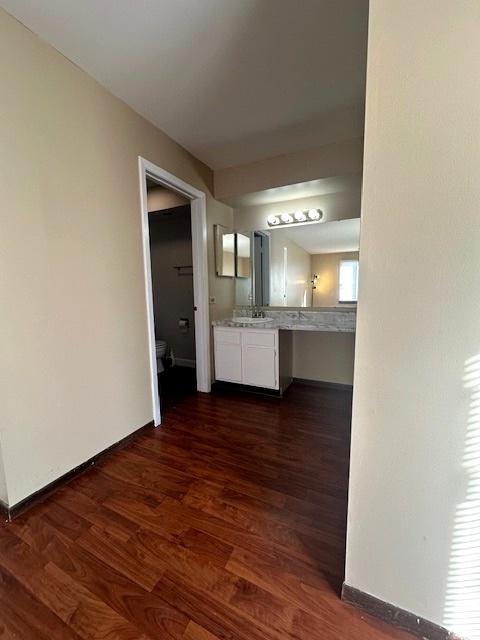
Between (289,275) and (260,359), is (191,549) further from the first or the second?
(289,275)

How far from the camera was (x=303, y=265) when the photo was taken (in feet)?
9.45

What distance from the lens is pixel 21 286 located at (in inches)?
53.0

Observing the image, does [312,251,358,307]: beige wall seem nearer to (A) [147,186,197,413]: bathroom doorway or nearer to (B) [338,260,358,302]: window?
(B) [338,260,358,302]: window

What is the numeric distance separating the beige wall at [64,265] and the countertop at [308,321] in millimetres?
1129

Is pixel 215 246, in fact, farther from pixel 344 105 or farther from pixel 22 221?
pixel 22 221

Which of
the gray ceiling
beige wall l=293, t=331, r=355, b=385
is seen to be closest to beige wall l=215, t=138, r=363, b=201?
the gray ceiling

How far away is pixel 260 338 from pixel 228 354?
1.44 feet

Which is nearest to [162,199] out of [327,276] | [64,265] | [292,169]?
[292,169]

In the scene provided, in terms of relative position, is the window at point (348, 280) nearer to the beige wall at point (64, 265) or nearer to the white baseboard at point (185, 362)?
the beige wall at point (64, 265)

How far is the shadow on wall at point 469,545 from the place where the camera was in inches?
28.9

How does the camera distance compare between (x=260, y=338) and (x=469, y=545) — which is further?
(x=260, y=338)

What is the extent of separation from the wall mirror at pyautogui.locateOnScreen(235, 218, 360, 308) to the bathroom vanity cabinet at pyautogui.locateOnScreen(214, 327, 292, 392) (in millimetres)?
545

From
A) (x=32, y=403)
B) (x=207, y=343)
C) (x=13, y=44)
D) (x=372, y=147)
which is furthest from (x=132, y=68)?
(x=207, y=343)

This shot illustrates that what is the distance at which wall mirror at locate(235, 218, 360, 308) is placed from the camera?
268cm
